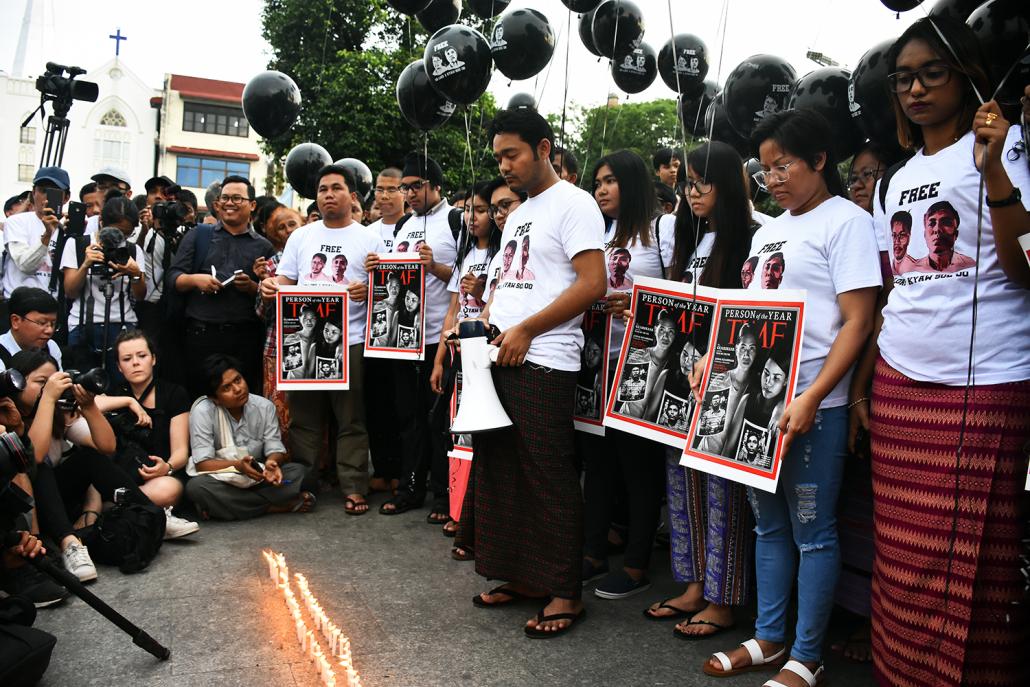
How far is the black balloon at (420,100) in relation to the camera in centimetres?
543

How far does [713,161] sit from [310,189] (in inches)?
176

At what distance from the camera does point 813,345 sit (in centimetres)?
276

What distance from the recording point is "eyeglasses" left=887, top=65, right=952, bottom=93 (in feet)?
7.72

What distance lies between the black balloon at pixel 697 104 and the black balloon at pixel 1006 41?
11.0 feet

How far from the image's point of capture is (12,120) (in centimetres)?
3184

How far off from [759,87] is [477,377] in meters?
2.11

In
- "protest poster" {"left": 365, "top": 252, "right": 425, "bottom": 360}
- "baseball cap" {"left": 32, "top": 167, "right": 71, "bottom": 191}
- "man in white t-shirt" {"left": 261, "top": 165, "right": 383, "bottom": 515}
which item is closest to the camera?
"protest poster" {"left": 365, "top": 252, "right": 425, "bottom": 360}

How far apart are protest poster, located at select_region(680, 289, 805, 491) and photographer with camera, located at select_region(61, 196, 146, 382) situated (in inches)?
143

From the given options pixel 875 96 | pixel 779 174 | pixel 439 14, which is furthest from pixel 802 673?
pixel 439 14

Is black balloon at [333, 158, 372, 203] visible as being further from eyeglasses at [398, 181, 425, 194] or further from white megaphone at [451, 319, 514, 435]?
white megaphone at [451, 319, 514, 435]

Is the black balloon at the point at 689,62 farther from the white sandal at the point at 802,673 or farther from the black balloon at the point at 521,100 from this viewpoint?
the white sandal at the point at 802,673

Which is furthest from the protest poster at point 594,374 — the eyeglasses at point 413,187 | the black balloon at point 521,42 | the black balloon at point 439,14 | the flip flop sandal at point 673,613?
the black balloon at point 439,14

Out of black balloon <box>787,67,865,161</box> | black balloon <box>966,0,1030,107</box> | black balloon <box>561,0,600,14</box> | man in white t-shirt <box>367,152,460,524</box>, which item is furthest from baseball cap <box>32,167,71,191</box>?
black balloon <box>966,0,1030,107</box>

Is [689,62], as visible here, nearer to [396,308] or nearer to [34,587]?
[396,308]
